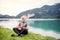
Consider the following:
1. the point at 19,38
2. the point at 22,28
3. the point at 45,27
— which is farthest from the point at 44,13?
the point at 19,38

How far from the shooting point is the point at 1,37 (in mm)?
1912

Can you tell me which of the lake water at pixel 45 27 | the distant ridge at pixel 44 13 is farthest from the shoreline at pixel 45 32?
the distant ridge at pixel 44 13

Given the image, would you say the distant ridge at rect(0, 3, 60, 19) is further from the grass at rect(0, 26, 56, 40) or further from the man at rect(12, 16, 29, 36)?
the grass at rect(0, 26, 56, 40)

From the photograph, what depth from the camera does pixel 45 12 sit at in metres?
1.93

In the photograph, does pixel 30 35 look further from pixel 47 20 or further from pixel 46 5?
pixel 46 5

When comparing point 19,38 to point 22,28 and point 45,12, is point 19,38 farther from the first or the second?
point 45,12

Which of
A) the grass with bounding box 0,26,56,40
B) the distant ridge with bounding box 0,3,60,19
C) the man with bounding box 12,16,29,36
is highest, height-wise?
the distant ridge with bounding box 0,3,60,19

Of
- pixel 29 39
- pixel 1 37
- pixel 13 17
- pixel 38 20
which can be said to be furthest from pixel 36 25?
pixel 1 37

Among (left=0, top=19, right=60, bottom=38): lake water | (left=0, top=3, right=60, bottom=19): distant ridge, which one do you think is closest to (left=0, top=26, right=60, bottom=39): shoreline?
(left=0, top=19, right=60, bottom=38): lake water

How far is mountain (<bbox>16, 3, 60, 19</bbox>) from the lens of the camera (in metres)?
1.91

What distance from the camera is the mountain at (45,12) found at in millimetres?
1911

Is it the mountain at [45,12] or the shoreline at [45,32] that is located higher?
the mountain at [45,12]

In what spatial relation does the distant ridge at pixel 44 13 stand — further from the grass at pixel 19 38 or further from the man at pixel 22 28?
the grass at pixel 19 38

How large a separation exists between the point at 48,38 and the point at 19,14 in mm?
523
